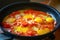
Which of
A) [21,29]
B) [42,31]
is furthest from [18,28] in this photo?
[42,31]

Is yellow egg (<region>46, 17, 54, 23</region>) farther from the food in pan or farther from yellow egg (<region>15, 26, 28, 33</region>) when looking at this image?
yellow egg (<region>15, 26, 28, 33</region>)

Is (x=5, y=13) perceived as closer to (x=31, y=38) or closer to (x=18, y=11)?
(x=18, y=11)

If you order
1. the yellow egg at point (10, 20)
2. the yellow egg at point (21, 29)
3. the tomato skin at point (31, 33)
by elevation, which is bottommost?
the tomato skin at point (31, 33)

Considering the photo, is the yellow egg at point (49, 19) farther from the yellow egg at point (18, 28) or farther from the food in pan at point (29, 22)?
the yellow egg at point (18, 28)

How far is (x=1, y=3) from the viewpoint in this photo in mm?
1371

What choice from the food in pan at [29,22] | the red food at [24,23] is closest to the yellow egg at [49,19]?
the food in pan at [29,22]

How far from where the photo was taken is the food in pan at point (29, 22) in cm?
86

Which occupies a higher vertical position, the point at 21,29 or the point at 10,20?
the point at 10,20

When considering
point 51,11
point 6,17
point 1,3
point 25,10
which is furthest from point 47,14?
point 1,3

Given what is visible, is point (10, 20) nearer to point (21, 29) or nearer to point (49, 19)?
point (21, 29)

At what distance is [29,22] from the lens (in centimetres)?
93

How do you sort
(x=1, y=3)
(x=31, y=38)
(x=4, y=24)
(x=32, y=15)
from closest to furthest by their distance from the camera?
(x=31, y=38), (x=4, y=24), (x=32, y=15), (x=1, y=3)

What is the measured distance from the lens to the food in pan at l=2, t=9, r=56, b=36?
856mm

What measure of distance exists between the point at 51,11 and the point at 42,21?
9 cm
